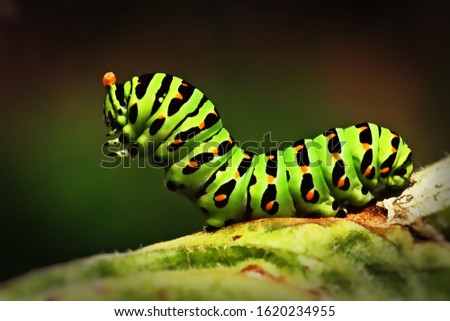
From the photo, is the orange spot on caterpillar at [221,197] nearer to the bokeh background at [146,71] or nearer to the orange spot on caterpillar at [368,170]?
the bokeh background at [146,71]

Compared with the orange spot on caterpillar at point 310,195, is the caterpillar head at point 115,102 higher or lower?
higher

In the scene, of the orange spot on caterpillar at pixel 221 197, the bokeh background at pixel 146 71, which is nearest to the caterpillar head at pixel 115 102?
the bokeh background at pixel 146 71

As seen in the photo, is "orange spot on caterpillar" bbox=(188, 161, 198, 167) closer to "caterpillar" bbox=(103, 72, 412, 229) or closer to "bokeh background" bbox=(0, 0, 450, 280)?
"caterpillar" bbox=(103, 72, 412, 229)

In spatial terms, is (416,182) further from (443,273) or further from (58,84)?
(58,84)

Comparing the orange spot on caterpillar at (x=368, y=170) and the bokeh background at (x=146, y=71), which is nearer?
the orange spot on caterpillar at (x=368, y=170)

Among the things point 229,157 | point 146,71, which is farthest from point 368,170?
point 146,71

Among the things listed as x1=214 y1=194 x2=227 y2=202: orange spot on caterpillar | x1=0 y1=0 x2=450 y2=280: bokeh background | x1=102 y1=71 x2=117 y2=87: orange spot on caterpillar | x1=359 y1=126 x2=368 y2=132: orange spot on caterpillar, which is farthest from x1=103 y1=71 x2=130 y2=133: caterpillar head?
x1=359 y1=126 x2=368 y2=132: orange spot on caterpillar

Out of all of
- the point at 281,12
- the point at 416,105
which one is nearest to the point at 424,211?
the point at 416,105
